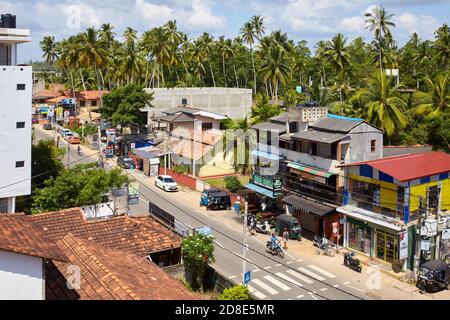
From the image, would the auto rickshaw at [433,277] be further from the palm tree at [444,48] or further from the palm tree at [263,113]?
the palm tree at [444,48]

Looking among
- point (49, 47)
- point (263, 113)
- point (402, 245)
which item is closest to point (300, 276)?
point (402, 245)

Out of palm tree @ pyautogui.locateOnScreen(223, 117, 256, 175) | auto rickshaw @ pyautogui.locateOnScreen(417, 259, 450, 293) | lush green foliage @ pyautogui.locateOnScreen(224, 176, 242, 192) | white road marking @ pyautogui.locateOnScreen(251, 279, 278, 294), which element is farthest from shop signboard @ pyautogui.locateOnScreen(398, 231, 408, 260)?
palm tree @ pyautogui.locateOnScreen(223, 117, 256, 175)

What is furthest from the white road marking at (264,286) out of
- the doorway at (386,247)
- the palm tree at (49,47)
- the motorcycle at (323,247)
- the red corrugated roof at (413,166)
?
the palm tree at (49,47)

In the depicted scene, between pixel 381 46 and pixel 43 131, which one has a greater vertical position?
pixel 381 46

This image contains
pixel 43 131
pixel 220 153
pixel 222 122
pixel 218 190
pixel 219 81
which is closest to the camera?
pixel 218 190
